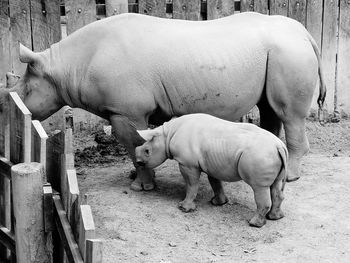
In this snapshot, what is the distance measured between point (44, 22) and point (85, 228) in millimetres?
4490

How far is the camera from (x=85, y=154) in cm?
691

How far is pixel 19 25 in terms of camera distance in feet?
22.7

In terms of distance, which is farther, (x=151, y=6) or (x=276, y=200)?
(x=151, y=6)

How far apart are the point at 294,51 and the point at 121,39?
1448mm

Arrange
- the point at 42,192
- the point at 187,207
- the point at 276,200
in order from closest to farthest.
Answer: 1. the point at 42,192
2. the point at 276,200
3. the point at 187,207

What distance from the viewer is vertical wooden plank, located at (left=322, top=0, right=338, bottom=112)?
770cm

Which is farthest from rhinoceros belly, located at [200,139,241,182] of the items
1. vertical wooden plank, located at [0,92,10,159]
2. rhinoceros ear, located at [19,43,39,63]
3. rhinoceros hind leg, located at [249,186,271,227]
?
rhinoceros ear, located at [19,43,39,63]

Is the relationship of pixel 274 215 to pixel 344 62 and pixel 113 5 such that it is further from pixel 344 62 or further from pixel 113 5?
pixel 344 62

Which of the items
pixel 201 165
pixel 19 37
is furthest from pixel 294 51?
pixel 19 37

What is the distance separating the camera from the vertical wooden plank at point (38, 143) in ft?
11.9

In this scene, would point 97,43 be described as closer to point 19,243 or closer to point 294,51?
point 294,51

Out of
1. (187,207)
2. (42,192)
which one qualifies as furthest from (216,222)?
(42,192)

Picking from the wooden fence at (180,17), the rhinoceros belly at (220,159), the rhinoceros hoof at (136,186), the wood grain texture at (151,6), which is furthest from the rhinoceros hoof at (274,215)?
the wood grain texture at (151,6)

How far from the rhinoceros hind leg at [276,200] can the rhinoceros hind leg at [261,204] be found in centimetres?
9
